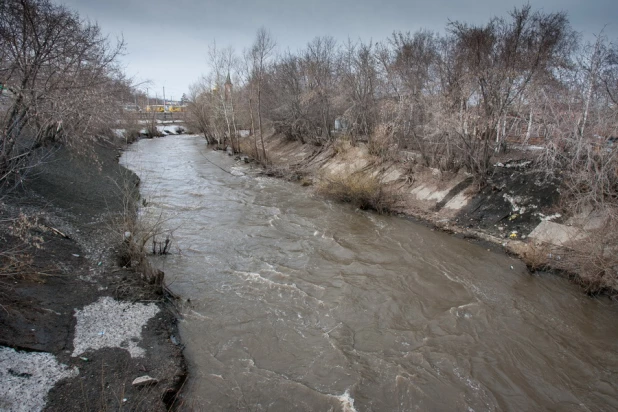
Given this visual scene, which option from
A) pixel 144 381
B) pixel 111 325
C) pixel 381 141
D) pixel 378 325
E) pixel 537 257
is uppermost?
pixel 381 141

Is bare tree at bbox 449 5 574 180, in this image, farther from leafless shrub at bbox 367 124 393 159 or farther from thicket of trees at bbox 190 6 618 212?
leafless shrub at bbox 367 124 393 159

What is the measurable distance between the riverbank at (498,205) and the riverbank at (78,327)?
10.4 metres

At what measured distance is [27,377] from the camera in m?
4.73

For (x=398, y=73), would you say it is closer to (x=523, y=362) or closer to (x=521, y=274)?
(x=521, y=274)

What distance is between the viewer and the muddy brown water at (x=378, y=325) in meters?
5.81

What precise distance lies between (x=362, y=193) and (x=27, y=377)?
43.5 feet

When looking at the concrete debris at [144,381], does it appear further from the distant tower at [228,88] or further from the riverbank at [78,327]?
the distant tower at [228,88]

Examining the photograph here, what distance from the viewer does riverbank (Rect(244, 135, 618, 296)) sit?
10.3 meters

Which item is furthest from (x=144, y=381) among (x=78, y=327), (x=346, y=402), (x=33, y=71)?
(x=33, y=71)

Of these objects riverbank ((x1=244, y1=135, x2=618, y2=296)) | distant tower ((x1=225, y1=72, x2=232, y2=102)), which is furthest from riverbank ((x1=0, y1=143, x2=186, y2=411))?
distant tower ((x1=225, y1=72, x2=232, y2=102))

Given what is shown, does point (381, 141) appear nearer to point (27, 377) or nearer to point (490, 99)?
point (490, 99)

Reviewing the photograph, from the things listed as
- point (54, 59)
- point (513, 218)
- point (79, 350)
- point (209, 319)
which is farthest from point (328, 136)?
point (79, 350)

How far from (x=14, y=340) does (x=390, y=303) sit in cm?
738

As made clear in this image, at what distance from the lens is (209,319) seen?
24.6 feet
